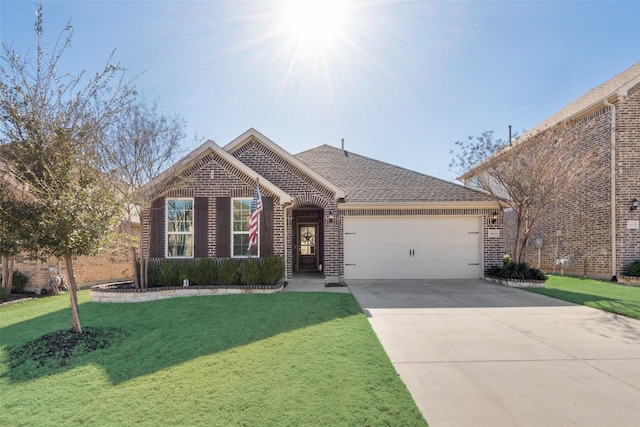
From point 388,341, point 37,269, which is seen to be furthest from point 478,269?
point 37,269

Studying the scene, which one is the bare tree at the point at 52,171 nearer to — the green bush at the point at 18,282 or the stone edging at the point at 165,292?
the stone edging at the point at 165,292

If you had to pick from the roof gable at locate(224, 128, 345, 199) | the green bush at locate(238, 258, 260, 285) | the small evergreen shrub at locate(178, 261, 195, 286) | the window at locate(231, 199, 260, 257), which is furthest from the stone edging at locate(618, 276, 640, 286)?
the small evergreen shrub at locate(178, 261, 195, 286)

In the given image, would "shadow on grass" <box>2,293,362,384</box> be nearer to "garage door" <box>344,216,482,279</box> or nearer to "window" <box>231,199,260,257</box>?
"window" <box>231,199,260,257</box>

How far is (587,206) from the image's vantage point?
13.3 m

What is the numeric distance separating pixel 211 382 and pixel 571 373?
4.32m

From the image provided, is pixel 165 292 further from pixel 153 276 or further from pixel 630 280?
pixel 630 280

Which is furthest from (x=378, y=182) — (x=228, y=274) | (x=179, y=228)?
(x=179, y=228)

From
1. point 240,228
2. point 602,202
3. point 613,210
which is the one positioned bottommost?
point 240,228

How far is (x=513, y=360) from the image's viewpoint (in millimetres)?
4543

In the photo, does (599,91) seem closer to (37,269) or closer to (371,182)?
(371,182)

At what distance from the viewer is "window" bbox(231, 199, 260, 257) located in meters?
10.7

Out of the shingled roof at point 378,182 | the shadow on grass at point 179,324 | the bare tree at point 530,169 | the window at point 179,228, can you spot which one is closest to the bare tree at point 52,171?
the shadow on grass at point 179,324

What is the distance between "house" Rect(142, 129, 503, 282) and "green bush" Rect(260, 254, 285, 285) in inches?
35.4

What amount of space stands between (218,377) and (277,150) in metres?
9.18
